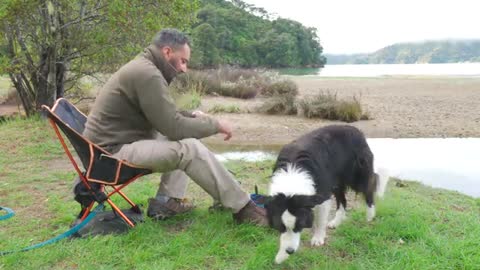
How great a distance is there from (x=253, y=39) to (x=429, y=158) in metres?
61.1

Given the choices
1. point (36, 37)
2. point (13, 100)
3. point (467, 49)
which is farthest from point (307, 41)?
point (36, 37)

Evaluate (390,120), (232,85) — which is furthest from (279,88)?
(390,120)

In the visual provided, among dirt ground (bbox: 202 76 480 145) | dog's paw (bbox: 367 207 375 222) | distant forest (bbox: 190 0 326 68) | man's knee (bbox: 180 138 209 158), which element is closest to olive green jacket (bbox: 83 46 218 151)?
man's knee (bbox: 180 138 209 158)

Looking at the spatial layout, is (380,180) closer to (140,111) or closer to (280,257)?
(280,257)

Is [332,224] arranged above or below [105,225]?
below

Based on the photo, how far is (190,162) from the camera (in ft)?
12.5

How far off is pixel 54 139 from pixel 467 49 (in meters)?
114

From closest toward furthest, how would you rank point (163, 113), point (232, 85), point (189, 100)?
point (163, 113) < point (189, 100) < point (232, 85)

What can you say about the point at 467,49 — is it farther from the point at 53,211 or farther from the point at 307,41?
the point at 53,211

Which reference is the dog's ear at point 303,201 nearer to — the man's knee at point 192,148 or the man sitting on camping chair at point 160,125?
the man sitting on camping chair at point 160,125

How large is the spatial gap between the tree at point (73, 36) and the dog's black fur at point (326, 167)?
5681mm

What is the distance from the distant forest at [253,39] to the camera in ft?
185

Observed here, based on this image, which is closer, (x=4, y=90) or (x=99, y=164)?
(x=99, y=164)

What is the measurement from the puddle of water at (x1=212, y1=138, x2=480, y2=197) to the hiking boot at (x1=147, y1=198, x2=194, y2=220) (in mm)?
3143
